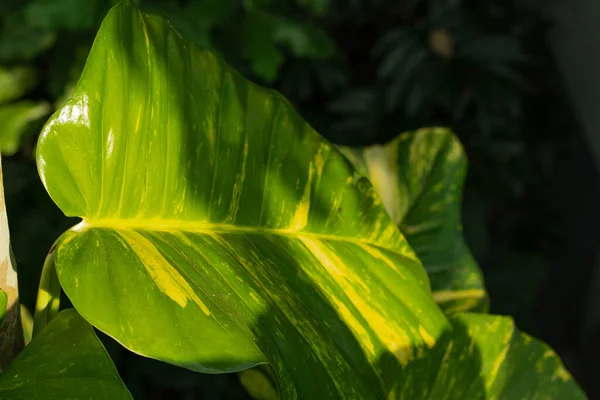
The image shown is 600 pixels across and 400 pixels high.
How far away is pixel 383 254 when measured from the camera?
66 centimetres

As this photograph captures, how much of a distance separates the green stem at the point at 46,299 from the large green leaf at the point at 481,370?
0.25 metres

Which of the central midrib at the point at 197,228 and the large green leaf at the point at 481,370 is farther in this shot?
the large green leaf at the point at 481,370

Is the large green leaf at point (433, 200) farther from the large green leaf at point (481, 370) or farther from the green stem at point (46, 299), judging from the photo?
the green stem at point (46, 299)

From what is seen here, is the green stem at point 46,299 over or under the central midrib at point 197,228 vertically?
under

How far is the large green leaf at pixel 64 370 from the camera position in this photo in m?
0.41

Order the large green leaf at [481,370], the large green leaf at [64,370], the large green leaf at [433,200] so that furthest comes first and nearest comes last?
the large green leaf at [433,200], the large green leaf at [481,370], the large green leaf at [64,370]

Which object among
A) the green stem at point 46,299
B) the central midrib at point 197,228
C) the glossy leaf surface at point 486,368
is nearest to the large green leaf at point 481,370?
the glossy leaf surface at point 486,368

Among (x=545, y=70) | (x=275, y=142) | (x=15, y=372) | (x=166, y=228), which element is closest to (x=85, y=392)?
(x=15, y=372)

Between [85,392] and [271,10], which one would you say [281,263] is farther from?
[271,10]

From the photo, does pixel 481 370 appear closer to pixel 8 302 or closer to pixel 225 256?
pixel 225 256

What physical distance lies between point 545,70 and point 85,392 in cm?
215

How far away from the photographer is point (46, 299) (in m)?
0.50

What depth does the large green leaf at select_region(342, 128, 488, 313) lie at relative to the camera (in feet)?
2.80

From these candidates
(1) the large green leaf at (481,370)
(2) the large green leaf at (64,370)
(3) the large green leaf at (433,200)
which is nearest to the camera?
(2) the large green leaf at (64,370)
